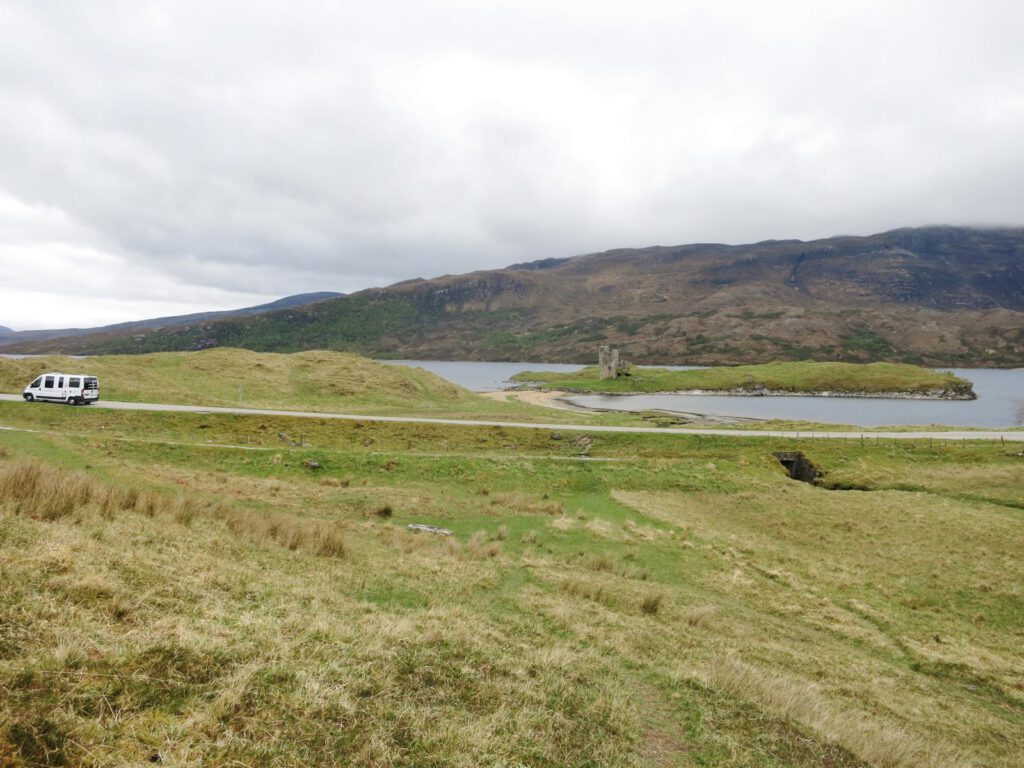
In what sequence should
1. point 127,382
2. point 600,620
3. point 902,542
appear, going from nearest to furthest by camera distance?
1. point 600,620
2. point 902,542
3. point 127,382

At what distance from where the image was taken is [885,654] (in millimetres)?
14102

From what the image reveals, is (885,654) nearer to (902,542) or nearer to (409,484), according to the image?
(902,542)

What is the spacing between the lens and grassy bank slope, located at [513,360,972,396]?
130 metres

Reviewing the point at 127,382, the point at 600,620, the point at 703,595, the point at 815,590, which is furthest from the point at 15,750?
the point at 127,382

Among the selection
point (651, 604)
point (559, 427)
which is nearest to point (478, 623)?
point (651, 604)

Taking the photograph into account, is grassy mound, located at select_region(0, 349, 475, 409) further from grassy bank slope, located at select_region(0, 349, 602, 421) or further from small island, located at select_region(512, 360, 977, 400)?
small island, located at select_region(512, 360, 977, 400)

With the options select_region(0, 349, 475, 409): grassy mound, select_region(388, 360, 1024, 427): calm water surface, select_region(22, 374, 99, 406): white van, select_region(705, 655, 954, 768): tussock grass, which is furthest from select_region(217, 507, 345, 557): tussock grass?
select_region(388, 360, 1024, 427): calm water surface

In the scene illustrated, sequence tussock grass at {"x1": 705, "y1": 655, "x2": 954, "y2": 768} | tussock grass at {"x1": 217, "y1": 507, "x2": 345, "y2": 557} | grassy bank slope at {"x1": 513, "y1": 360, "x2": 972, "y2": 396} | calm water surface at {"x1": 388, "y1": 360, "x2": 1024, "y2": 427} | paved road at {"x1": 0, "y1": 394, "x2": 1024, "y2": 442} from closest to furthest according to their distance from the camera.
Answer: tussock grass at {"x1": 705, "y1": 655, "x2": 954, "y2": 768} < tussock grass at {"x1": 217, "y1": 507, "x2": 345, "y2": 557} < paved road at {"x1": 0, "y1": 394, "x2": 1024, "y2": 442} < calm water surface at {"x1": 388, "y1": 360, "x2": 1024, "y2": 427} < grassy bank slope at {"x1": 513, "y1": 360, "x2": 972, "y2": 396}

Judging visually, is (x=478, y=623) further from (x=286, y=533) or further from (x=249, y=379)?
(x=249, y=379)

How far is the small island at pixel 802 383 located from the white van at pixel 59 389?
105 m

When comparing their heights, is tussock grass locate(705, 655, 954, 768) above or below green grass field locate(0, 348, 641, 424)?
below

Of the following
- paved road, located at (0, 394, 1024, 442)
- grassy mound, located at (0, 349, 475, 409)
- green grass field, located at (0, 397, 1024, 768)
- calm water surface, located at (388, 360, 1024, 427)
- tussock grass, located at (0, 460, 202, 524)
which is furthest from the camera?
calm water surface, located at (388, 360, 1024, 427)

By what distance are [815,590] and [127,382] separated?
54.9 meters

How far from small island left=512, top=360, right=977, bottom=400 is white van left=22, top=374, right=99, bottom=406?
346 ft
